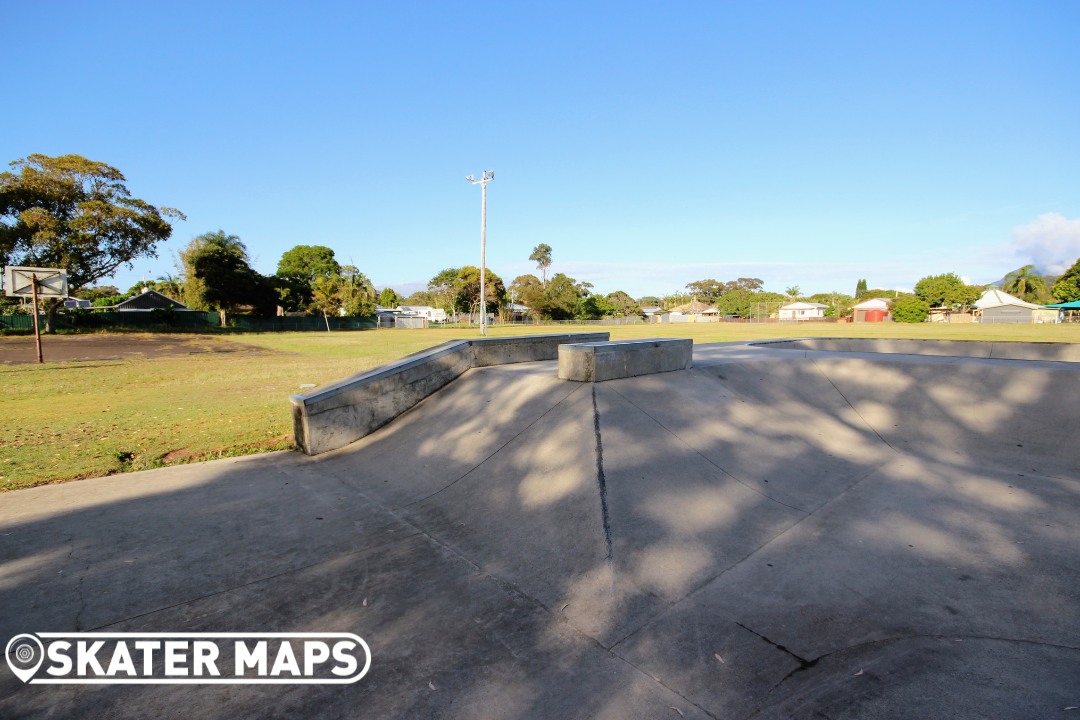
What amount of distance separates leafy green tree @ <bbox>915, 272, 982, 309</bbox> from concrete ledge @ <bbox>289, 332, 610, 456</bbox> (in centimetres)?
9714

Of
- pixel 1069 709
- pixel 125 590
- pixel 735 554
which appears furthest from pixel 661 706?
pixel 125 590

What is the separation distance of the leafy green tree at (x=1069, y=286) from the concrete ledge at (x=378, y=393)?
93575 millimetres

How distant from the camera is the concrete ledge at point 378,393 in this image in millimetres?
6723

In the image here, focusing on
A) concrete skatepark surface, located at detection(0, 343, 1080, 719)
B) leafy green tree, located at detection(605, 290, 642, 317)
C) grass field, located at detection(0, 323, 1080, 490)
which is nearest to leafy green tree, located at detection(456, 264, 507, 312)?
leafy green tree, located at detection(605, 290, 642, 317)

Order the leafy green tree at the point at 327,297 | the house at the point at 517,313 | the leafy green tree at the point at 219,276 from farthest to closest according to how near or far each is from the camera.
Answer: the house at the point at 517,313 → the leafy green tree at the point at 327,297 → the leafy green tree at the point at 219,276

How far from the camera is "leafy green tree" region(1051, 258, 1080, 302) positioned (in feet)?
224

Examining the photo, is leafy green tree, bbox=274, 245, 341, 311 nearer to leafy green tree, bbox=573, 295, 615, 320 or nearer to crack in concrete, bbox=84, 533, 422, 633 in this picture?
leafy green tree, bbox=573, 295, 615, 320

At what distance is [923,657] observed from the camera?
99.6 inches

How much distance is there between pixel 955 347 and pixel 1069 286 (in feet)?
283

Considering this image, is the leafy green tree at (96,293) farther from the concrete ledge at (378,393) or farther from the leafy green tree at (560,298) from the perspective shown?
the concrete ledge at (378,393)

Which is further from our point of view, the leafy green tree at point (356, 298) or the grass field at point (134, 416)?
the leafy green tree at point (356, 298)

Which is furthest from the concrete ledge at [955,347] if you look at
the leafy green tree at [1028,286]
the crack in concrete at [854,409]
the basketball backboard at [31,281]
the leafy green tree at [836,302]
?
the leafy green tree at [1028,286]

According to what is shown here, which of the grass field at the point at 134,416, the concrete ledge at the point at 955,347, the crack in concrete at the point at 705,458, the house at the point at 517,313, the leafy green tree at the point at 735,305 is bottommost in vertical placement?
the grass field at the point at 134,416

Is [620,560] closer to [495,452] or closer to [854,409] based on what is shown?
[495,452]
